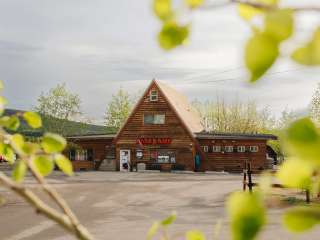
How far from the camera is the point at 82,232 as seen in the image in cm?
59

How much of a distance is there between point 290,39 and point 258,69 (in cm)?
4

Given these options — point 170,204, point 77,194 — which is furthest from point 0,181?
point 77,194

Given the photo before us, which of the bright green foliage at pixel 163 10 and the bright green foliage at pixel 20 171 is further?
the bright green foliage at pixel 20 171

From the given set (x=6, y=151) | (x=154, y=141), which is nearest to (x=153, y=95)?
(x=154, y=141)

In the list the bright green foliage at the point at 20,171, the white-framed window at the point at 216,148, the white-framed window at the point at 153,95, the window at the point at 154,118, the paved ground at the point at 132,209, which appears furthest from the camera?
the white-framed window at the point at 153,95

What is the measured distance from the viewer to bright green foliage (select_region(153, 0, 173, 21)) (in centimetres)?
50

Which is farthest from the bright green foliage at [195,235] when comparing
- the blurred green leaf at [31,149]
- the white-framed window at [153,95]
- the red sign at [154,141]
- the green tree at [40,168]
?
the white-framed window at [153,95]

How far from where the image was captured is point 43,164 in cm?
76

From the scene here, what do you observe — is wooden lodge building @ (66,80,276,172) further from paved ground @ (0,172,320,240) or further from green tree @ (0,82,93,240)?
A: green tree @ (0,82,93,240)

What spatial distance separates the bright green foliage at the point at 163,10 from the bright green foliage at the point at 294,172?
8.6 inches

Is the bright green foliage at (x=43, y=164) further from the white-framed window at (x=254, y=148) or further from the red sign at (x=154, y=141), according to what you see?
the white-framed window at (x=254, y=148)

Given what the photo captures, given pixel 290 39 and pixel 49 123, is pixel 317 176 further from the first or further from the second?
pixel 49 123

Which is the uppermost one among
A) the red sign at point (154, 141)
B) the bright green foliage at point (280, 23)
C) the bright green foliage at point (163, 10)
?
the red sign at point (154, 141)

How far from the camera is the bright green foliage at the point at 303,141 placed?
352 millimetres
